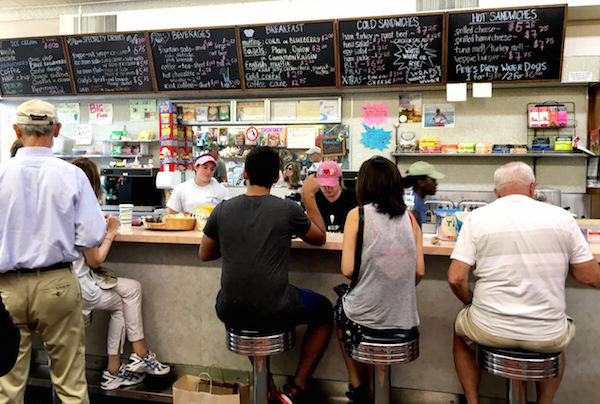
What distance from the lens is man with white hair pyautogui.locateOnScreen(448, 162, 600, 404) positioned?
6.02 ft

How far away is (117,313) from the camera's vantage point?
8.98ft

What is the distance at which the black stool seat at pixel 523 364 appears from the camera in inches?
71.8

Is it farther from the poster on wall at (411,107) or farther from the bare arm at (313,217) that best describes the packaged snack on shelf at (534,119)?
the bare arm at (313,217)

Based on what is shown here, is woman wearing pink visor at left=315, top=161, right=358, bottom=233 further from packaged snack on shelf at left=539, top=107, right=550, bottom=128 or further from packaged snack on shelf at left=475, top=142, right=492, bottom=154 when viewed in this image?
packaged snack on shelf at left=539, top=107, right=550, bottom=128

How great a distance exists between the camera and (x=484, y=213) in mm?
1948

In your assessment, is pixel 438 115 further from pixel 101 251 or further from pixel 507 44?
pixel 101 251

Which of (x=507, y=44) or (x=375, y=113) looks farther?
(x=375, y=113)

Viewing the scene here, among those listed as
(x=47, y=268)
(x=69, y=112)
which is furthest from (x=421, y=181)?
(x=69, y=112)

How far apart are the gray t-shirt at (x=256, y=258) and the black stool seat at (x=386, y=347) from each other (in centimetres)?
34

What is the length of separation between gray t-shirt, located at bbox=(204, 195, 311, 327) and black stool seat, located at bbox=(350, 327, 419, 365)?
34cm

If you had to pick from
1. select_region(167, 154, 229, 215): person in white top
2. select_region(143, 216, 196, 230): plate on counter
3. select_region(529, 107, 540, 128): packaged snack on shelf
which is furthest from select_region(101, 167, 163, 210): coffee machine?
select_region(529, 107, 540, 128): packaged snack on shelf

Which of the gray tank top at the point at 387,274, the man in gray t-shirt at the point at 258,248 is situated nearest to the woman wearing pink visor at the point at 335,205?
the man in gray t-shirt at the point at 258,248

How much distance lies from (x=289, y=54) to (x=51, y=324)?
3.89 meters

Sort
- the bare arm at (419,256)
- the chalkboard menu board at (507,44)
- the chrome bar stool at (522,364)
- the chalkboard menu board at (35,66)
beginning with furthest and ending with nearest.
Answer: the chalkboard menu board at (35,66) → the chalkboard menu board at (507,44) → the bare arm at (419,256) → the chrome bar stool at (522,364)
